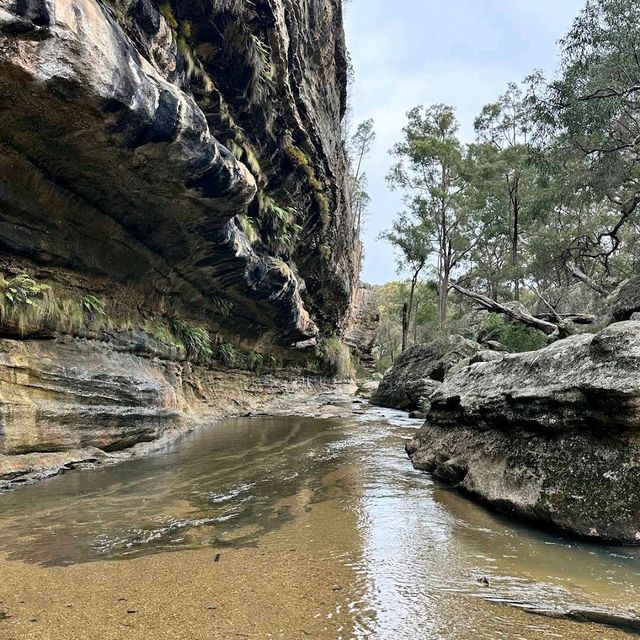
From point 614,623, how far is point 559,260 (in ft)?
73.5

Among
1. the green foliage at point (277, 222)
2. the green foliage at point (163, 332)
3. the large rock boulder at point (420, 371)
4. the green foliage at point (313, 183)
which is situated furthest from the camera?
the large rock boulder at point (420, 371)

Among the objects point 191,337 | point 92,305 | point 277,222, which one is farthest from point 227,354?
point 92,305

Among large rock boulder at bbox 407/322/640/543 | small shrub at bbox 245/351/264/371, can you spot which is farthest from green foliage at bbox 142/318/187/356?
large rock boulder at bbox 407/322/640/543

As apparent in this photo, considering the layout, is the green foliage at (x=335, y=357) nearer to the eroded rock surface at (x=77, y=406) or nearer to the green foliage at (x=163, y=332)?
the green foliage at (x=163, y=332)

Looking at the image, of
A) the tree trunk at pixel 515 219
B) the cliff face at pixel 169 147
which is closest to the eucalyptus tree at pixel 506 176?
the tree trunk at pixel 515 219

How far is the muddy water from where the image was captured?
2.45m

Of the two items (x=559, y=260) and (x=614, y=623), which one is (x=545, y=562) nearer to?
(x=614, y=623)

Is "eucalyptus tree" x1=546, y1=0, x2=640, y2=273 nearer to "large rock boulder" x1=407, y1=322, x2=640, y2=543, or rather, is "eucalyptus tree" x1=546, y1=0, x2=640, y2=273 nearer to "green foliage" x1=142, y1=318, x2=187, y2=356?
"large rock boulder" x1=407, y1=322, x2=640, y2=543

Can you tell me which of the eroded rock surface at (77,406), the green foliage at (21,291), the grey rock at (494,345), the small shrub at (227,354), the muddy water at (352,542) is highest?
the green foliage at (21,291)

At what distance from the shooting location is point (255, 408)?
57.9ft

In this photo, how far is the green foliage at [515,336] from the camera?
1650 centimetres

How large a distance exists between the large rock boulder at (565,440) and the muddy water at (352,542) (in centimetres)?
25

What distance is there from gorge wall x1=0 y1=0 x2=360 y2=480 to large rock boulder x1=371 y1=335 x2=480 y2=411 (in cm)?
620

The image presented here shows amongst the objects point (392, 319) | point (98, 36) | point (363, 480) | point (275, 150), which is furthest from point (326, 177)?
point (392, 319)
